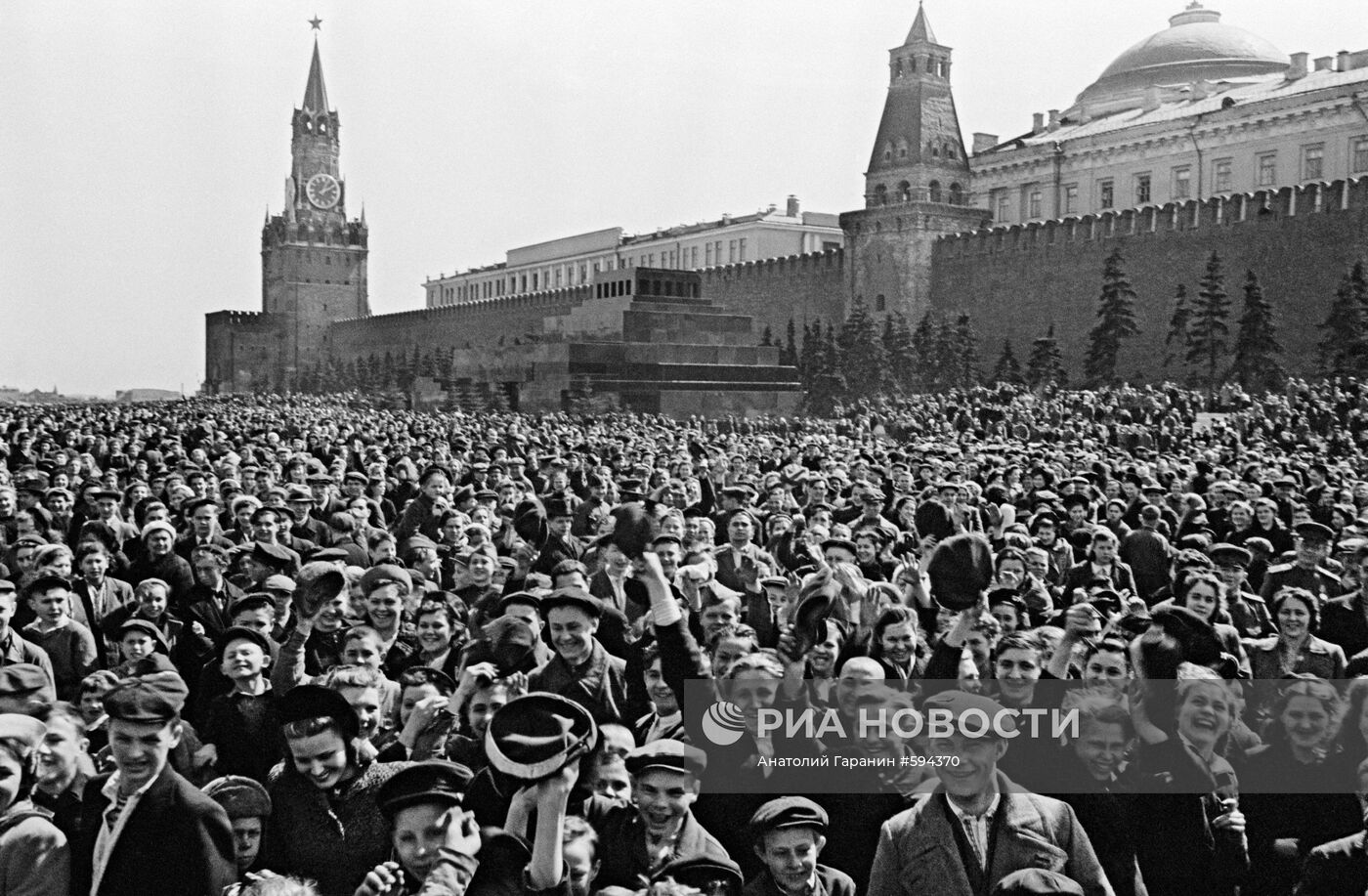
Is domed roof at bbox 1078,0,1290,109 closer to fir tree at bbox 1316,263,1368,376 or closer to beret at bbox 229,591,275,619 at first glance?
fir tree at bbox 1316,263,1368,376

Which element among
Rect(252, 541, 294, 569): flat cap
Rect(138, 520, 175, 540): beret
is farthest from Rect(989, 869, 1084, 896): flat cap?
Rect(138, 520, 175, 540): beret

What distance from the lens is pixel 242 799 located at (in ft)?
9.73

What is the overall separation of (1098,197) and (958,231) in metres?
8.30

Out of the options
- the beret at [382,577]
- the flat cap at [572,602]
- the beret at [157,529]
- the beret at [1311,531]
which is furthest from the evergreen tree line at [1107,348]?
the flat cap at [572,602]

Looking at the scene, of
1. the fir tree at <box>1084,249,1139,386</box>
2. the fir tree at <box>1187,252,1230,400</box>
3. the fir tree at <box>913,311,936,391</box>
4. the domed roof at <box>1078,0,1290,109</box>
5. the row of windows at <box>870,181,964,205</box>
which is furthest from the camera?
the domed roof at <box>1078,0,1290,109</box>

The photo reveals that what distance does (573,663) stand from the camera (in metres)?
3.96

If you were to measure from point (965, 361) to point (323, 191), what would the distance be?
60.9 m

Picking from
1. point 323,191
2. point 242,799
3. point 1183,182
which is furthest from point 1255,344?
point 323,191

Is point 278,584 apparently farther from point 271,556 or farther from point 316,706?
point 316,706

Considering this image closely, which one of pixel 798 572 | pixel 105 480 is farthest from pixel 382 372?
pixel 798 572

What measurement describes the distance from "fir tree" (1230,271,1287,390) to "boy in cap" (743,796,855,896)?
2583cm

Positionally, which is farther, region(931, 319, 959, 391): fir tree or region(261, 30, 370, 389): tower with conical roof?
region(261, 30, 370, 389): tower with conical roof

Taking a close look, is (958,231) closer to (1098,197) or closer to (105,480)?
(1098,197)

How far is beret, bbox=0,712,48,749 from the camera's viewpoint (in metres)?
2.90
